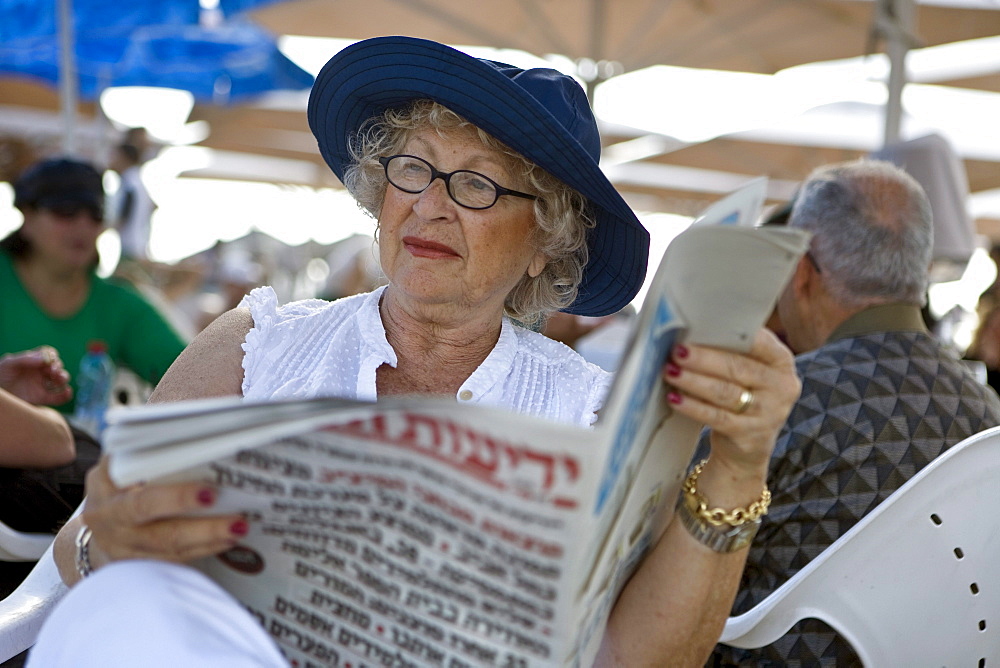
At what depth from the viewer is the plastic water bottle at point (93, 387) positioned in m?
3.89

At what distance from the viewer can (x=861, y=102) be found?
10.3 meters

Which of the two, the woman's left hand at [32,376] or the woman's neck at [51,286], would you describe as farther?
the woman's neck at [51,286]

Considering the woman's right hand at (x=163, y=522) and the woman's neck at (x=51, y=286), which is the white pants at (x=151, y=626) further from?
the woman's neck at (x=51, y=286)

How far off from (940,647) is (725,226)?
1.22 m


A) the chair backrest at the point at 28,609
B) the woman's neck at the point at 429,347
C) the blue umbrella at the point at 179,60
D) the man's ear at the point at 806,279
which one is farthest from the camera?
the blue umbrella at the point at 179,60

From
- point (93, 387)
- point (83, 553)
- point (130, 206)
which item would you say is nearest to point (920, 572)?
point (83, 553)

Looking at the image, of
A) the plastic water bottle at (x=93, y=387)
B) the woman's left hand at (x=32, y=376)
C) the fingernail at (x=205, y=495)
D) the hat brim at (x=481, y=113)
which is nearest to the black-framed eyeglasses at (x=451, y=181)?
the hat brim at (x=481, y=113)

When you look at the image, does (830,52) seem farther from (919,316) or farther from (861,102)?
(919,316)

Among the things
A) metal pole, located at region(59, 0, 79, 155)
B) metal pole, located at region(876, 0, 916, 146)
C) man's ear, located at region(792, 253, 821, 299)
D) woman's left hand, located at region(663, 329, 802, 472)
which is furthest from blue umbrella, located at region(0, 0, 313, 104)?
woman's left hand, located at region(663, 329, 802, 472)

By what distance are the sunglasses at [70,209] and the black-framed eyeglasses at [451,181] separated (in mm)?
2316

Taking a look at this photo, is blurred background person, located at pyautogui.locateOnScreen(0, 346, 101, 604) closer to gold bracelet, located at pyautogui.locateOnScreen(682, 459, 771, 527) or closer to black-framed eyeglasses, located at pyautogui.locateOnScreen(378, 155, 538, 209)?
black-framed eyeglasses, located at pyautogui.locateOnScreen(378, 155, 538, 209)

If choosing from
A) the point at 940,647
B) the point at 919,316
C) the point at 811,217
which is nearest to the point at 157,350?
the point at 811,217

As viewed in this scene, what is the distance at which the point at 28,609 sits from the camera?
1.79 metres

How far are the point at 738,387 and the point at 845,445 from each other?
1068 millimetres
